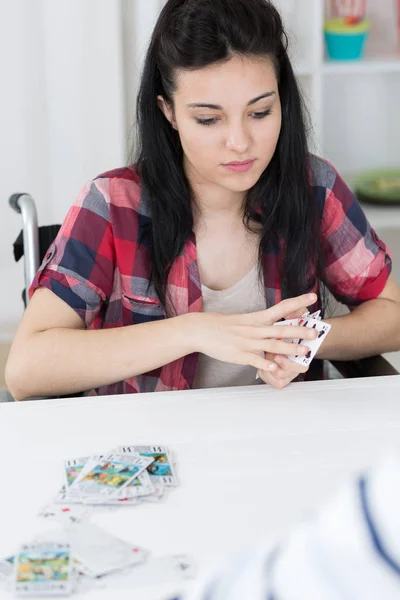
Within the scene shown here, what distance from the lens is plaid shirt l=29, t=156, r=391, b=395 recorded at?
1655mm

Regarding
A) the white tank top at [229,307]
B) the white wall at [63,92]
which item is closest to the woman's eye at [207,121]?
the white tank top at [229,307]

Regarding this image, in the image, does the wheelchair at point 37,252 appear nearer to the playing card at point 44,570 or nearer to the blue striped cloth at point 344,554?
the playing card at point 44,570

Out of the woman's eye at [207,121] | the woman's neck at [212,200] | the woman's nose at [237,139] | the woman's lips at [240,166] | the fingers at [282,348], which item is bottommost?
the fingers at [282,348]

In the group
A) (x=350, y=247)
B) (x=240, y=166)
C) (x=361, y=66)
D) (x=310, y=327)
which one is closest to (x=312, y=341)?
(x=310, y=327)

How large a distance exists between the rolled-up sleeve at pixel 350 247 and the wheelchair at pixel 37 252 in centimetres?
16

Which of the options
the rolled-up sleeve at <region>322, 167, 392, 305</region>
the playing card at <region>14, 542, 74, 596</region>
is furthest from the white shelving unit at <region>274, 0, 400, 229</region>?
the playing card at <region>14, 542, 74, 596</region>

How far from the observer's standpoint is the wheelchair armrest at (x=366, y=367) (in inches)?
66.2

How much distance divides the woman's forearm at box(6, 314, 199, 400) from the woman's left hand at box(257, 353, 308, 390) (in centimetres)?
15

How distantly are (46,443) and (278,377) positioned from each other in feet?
1.32

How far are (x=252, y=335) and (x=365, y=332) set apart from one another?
0.40m

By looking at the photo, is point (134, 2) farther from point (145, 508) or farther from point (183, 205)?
point (145, 508)

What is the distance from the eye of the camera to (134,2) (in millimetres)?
2949

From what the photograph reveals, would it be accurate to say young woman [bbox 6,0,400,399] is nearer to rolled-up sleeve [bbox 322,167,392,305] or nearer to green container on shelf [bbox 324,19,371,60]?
rolled-up sleeve [bbox 322,167,392,305]

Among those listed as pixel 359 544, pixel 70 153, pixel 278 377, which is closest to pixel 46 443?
pixel 278 377
